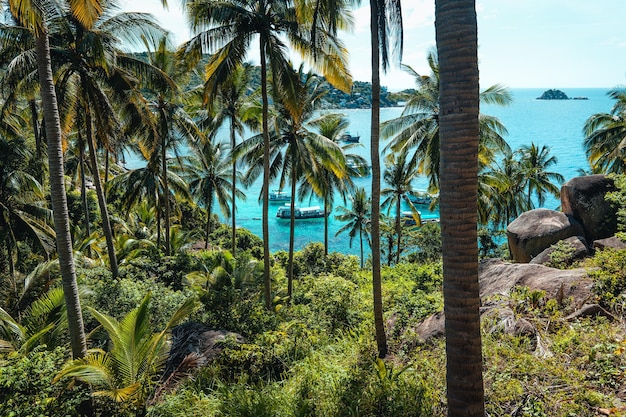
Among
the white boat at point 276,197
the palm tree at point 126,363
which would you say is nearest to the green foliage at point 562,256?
the palm tree at point 126,363

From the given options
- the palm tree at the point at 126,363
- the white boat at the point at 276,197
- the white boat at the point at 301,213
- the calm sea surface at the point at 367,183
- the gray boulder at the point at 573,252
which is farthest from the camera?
the white boat at the point at 276,197

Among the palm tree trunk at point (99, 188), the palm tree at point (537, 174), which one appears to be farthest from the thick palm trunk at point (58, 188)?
the palm tree at point (537, 174)

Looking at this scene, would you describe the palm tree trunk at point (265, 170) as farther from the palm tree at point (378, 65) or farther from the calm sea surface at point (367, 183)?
the calm sea surface at point (367, 183)

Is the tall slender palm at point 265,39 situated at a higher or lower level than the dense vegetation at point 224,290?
higher

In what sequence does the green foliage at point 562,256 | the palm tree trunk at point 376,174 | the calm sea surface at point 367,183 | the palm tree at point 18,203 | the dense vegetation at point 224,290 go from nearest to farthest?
the dense vegetation at point 224,290
the palm tree trunk at point 376,174
the green foliage at point 562,256
the palm tree at point 18,203
the calm sea surface at point 367,183

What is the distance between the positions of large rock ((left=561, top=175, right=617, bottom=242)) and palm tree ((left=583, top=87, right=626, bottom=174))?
1011 cm

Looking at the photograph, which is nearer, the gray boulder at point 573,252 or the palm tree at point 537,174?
the gray boulder at point 573,252

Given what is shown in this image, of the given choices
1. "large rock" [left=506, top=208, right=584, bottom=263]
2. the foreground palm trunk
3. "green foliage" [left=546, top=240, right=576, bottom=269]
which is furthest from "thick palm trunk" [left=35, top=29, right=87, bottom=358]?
"large rock" [left=506, top=208, right=584, bottom=263]

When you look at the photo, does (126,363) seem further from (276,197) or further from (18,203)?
(276,197)

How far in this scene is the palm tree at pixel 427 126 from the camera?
18141mm

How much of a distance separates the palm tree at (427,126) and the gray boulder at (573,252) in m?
6.62

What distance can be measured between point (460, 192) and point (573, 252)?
32.5 ft

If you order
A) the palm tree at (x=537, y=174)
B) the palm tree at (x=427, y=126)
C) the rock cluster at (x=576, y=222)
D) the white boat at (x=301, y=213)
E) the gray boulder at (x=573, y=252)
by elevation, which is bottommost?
the white boat at (x=301, y=213)

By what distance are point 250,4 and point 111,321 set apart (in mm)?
9875
